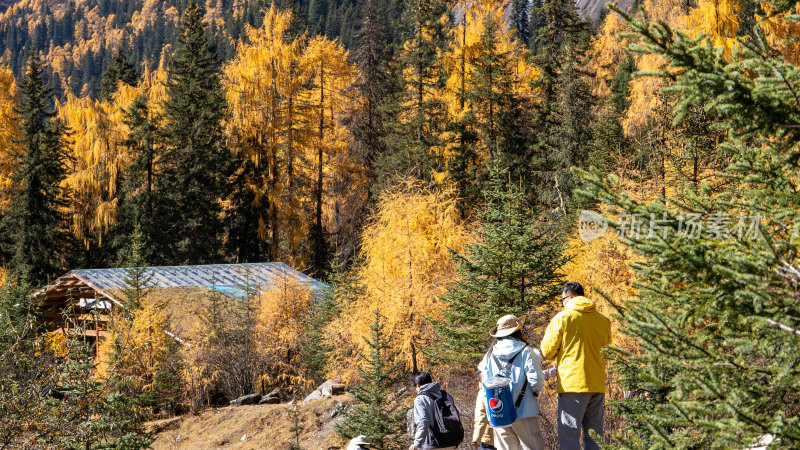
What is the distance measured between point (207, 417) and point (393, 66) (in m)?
25.1

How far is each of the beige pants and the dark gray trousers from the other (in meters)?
0.21

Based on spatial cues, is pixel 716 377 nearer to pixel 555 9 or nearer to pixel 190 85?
pixel 555 9

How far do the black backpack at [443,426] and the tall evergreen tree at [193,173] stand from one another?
29067 mm

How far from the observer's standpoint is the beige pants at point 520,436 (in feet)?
15.3

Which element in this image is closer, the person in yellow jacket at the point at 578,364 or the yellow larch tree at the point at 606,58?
the person in yellow jacket at the point at 578,364

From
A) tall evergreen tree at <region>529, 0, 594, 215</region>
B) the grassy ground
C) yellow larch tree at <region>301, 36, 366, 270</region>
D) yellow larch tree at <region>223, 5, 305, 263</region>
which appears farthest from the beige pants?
yellow larch tree at <region>223, 5, 305, 263</region>

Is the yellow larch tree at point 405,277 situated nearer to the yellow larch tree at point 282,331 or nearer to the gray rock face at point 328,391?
the gray rock face at point 328,391

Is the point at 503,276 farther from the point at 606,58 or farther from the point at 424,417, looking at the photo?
the point at 606,58

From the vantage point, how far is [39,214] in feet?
102

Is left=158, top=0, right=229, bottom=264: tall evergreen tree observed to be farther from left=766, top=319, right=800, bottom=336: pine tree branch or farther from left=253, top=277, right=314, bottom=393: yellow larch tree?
left=766, top=319, right=800, bottom=336: pine tree branch

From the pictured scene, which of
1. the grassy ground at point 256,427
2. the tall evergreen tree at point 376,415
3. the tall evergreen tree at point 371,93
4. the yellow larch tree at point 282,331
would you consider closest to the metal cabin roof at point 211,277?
the yellow larch tree at point 282,331

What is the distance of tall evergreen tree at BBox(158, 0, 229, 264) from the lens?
32688mm

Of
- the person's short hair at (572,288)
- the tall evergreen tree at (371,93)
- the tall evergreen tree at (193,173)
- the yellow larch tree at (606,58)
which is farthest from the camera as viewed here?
the yellow larch tree at (606,58)

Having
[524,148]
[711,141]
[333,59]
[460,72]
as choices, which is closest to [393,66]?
[333,59]
